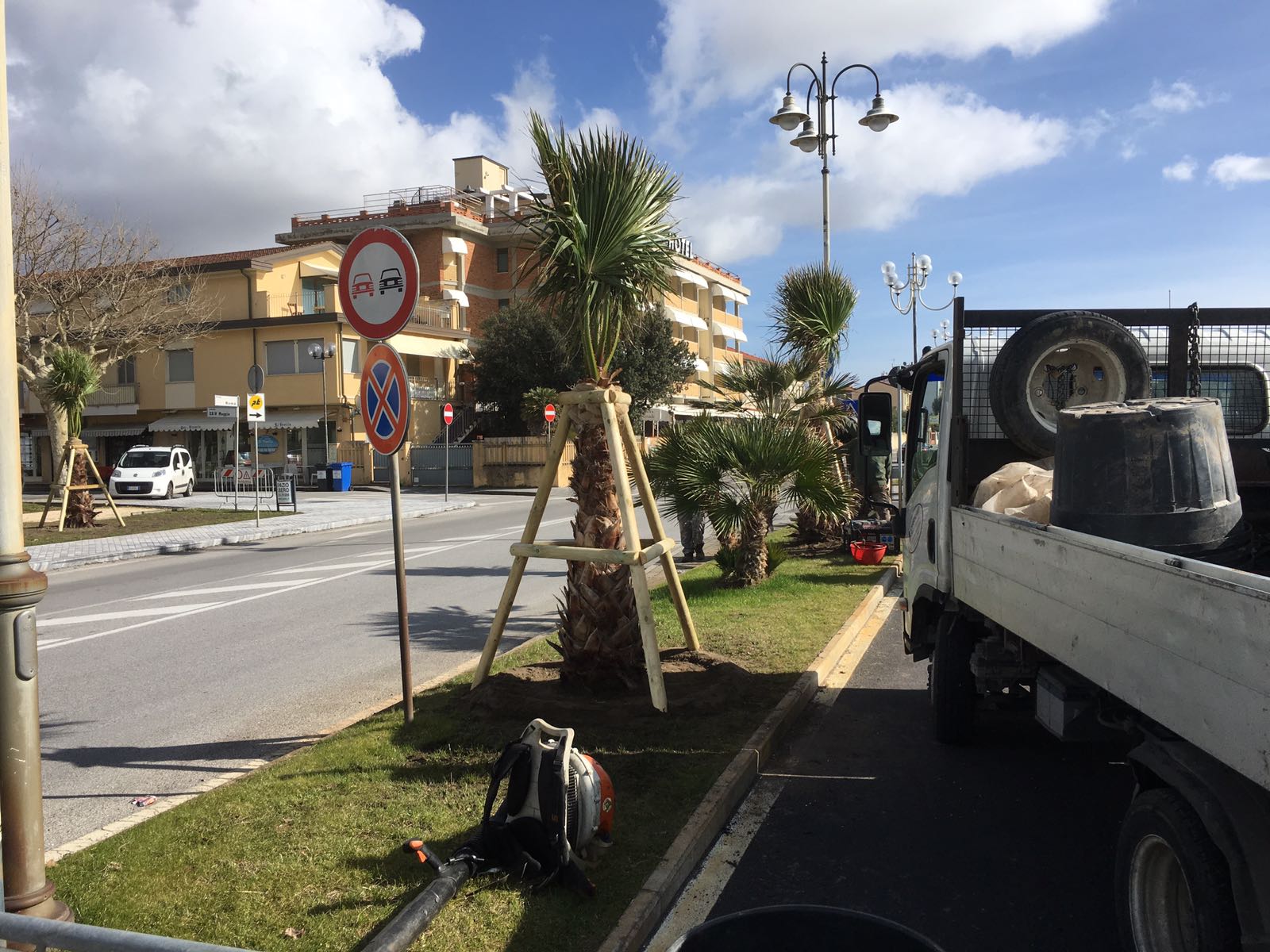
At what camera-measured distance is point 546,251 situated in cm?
587

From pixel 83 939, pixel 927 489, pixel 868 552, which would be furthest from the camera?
pixel 868 552

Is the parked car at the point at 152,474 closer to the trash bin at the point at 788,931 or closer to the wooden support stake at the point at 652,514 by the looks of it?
the wooden support stake at the point at 652,514

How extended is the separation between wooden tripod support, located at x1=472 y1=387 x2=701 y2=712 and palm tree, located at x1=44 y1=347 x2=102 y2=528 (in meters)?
A: 16.7

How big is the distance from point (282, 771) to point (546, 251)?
3335 mm

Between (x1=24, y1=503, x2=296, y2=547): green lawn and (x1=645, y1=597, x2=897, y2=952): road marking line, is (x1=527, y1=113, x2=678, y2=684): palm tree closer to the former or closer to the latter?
(x1=645, y1=597, x2=897, y2=952): road marking line

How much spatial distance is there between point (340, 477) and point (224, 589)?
23.2 meters

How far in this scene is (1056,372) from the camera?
4.86 m

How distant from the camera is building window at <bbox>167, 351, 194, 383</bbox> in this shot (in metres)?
40.7

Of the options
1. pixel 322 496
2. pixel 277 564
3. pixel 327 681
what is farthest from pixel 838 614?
pixel 322 496

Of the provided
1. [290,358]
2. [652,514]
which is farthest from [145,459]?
[652,514]

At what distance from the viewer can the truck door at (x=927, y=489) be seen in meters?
5.29

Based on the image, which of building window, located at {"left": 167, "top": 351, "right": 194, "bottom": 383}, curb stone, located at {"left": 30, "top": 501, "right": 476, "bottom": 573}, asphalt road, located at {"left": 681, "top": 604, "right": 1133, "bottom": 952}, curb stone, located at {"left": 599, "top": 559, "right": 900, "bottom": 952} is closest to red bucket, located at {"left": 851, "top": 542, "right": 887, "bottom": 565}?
curb stone, located at {"left": 599, "top": 559, "right": 900, "bottom": 952}

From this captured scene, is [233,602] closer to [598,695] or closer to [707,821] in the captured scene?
[598,695]

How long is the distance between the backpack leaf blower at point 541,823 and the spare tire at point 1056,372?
2.73 m
